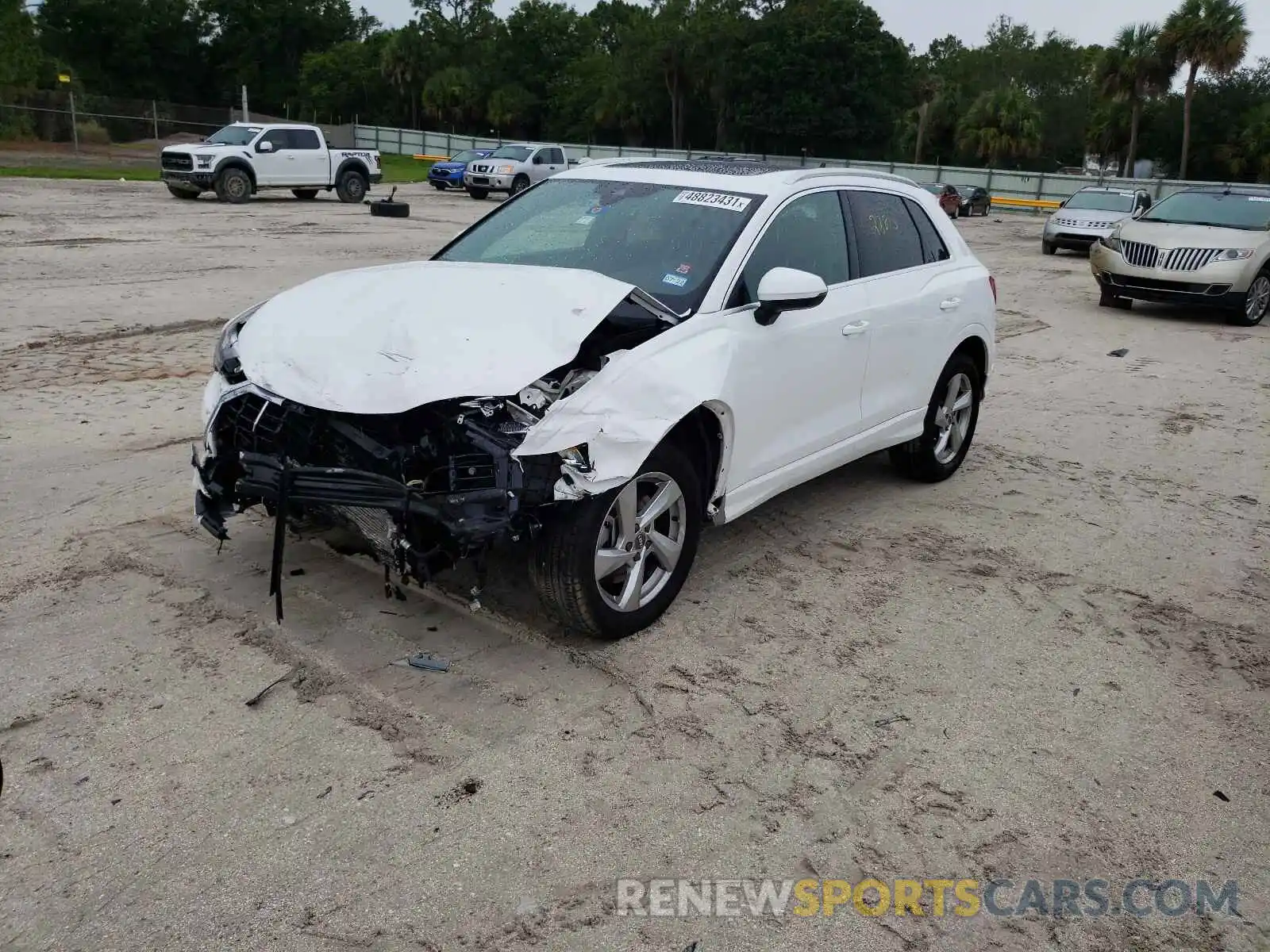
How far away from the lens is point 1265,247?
14.0 meters

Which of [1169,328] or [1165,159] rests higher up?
[1165,159]

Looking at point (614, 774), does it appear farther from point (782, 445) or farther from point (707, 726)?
point (782, 445)

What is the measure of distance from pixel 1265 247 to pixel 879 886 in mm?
13909

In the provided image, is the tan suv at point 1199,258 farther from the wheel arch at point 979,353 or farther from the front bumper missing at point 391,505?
the front bumper missing at point 391,505

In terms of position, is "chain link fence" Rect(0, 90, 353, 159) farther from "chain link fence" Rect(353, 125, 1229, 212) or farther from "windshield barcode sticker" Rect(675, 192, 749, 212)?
"windshield barcode sticker" Rect(675, 192, 749, 212)

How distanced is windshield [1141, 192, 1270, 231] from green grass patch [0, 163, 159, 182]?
92.5ft

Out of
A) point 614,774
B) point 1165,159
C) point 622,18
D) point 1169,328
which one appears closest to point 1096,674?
point 614,774

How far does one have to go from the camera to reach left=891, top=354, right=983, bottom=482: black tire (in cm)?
632

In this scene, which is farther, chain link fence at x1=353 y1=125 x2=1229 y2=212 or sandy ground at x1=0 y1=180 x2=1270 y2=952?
chain link fence at x1=353 y1=125 x2=1229 y2=212

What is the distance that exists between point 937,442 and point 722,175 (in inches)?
86.5

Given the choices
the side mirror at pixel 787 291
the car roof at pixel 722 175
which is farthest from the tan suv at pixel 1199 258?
the side mirror at pixel 787 291

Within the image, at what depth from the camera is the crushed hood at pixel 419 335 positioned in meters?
3.77

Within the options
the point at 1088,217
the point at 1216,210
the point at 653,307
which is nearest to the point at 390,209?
the point at 1088,217

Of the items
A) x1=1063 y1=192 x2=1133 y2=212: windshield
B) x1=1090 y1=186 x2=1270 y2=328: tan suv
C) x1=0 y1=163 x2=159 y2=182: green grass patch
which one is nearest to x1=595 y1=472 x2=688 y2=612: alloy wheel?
x1=1090 y1=186 x2=1270 y2=328: tan suv
